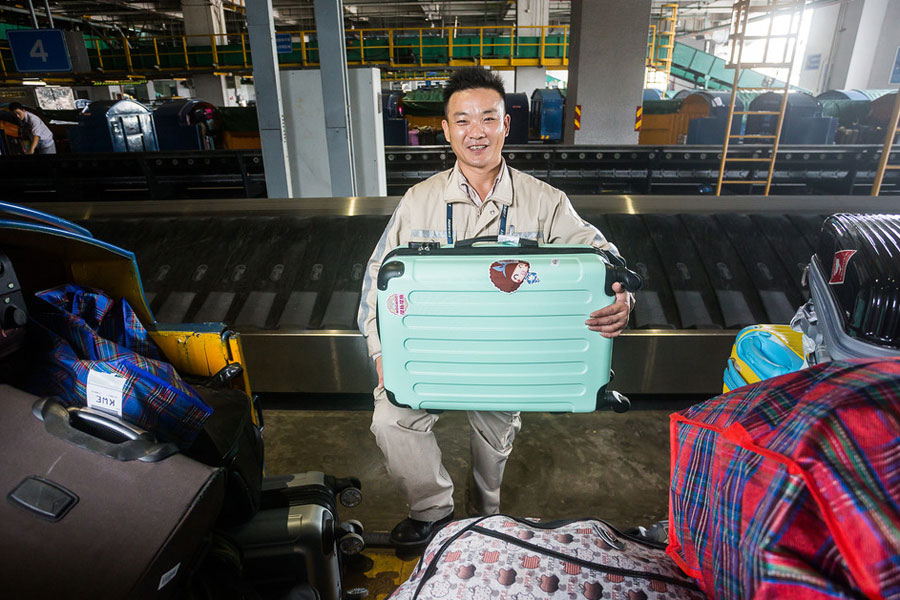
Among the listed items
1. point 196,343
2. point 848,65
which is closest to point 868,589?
point 196,343

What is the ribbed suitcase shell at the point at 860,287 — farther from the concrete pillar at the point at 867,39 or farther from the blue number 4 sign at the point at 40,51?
the concrete pillar at the point at 867,39

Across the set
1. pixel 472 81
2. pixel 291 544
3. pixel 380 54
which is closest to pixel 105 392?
pixel 291 544

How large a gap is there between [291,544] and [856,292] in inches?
65.6

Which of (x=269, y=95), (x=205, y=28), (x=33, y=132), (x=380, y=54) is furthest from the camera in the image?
(x=205, y=28)

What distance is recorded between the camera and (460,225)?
183cm

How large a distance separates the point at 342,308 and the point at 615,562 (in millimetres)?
2315

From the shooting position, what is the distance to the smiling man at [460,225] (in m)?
1.71

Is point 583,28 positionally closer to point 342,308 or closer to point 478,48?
point 342,308

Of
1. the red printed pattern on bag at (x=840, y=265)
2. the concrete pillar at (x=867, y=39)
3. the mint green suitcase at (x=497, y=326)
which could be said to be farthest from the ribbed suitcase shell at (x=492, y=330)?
the concrete pillar at (x=867, y=39)

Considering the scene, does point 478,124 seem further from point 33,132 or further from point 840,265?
point 33,132

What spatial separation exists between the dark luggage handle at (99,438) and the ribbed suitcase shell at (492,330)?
2.21ft

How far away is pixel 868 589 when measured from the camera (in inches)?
19.4

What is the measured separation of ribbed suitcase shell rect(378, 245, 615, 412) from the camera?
1349 mm

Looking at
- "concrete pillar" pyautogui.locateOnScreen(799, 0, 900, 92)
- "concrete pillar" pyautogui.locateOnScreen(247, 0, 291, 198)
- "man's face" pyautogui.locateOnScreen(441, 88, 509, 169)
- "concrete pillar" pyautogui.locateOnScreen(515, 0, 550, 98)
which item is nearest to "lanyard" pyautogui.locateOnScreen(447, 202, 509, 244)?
"man's face" pyautogui.locateOnScreen(441, 88, 509, 169)
